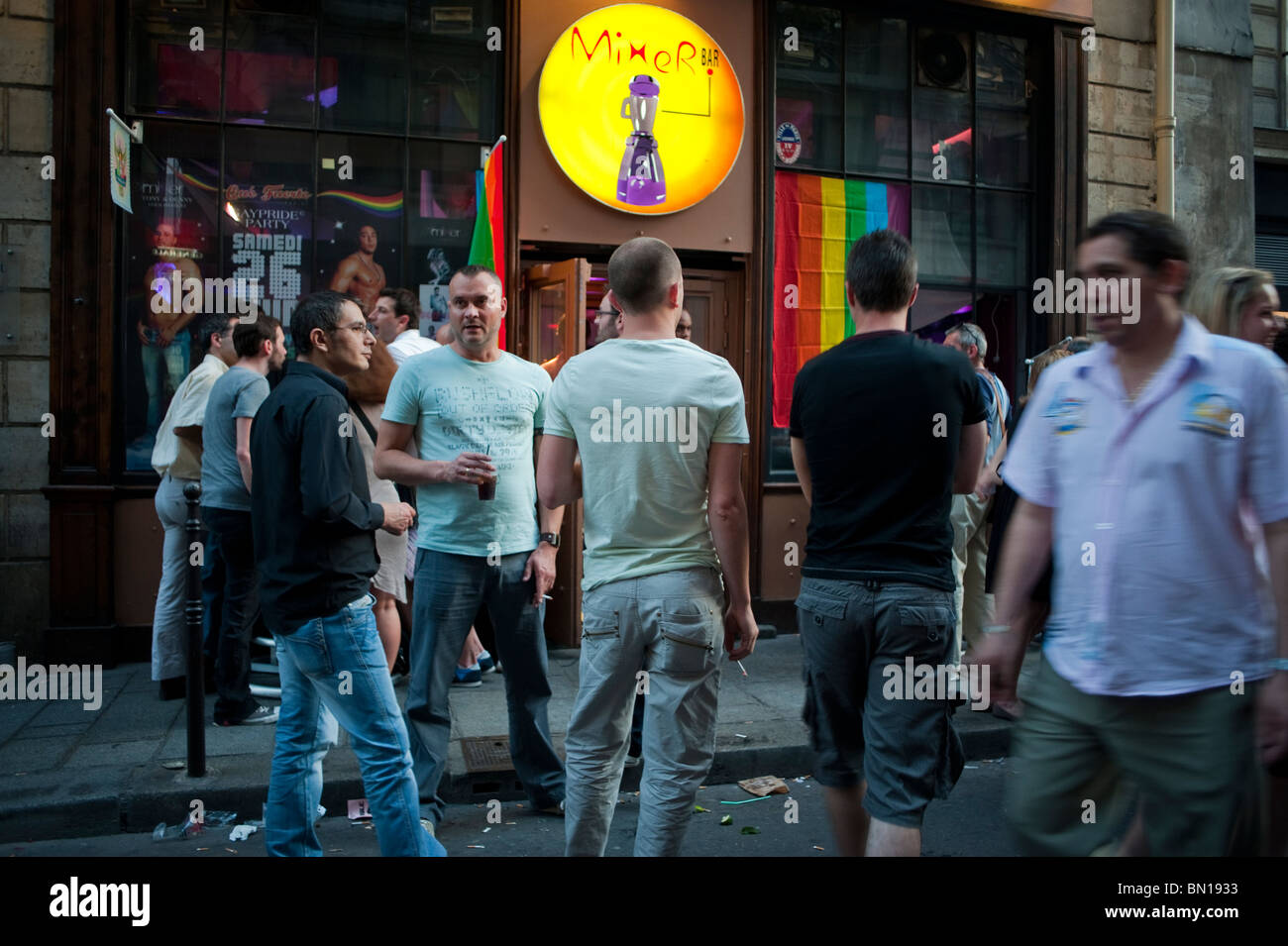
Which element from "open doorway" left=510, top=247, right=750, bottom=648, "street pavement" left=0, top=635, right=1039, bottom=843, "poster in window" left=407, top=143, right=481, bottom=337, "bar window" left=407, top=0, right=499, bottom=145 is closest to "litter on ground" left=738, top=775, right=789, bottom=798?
"street pavement" left=0, top=635, right=1039, bottom=843

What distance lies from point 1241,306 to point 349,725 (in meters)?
3.26

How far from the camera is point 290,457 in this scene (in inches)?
138

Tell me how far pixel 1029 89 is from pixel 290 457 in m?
7.87

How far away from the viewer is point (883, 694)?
10.1 feet

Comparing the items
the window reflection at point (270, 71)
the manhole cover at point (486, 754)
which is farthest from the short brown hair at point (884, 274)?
the window reflection at point (270, 71)

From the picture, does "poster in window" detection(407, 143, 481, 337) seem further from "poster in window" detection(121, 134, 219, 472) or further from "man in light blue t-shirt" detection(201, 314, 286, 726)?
"man in light blue t-shirt" detection(201, 314, 286, 726)

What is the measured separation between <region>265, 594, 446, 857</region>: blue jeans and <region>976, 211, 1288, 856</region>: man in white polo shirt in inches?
76.1

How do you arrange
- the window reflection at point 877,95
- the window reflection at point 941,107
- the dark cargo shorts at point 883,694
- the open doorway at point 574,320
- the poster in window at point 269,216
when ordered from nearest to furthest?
1. the dark cargo shorts at point 883,694
2. the open doorway at point 574,320
3. the poster in window at point 269,216
4. the window reflection at point 877,95
5. the window reflection at point 941,107

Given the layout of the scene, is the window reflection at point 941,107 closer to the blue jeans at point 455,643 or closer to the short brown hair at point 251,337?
the short brown hair at point 251,337

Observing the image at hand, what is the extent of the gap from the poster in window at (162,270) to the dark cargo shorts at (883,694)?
5.25 meters

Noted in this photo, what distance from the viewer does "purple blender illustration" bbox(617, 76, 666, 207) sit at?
7.82m

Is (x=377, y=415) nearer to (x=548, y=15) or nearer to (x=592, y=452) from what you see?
(x=592, y=452)

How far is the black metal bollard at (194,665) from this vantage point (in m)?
4.72

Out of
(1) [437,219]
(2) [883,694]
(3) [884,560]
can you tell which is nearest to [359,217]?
(1) [437,219]
